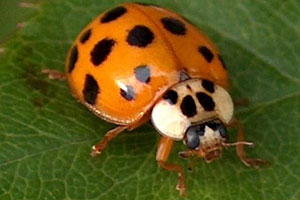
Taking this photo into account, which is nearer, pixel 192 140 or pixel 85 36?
pixel 192 140

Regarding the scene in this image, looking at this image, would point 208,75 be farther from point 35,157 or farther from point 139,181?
point 35,157

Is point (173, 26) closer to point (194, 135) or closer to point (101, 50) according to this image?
point (101, 50)

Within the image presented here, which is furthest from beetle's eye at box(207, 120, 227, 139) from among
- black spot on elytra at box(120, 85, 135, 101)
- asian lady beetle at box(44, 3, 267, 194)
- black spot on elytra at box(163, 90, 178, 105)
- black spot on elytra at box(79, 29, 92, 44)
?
black spot on elytra at box(79, 29, 92, 44)

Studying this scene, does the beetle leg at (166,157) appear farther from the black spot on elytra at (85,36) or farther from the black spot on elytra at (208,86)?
the black spot on elytra at (85,36)

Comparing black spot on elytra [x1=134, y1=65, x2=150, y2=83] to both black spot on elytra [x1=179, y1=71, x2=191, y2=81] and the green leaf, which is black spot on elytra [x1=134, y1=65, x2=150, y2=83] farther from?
the green leaf

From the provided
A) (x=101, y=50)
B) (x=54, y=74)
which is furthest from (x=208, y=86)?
(x=54, y=74)

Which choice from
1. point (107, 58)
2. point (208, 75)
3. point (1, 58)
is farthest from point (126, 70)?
point (1, 58)
